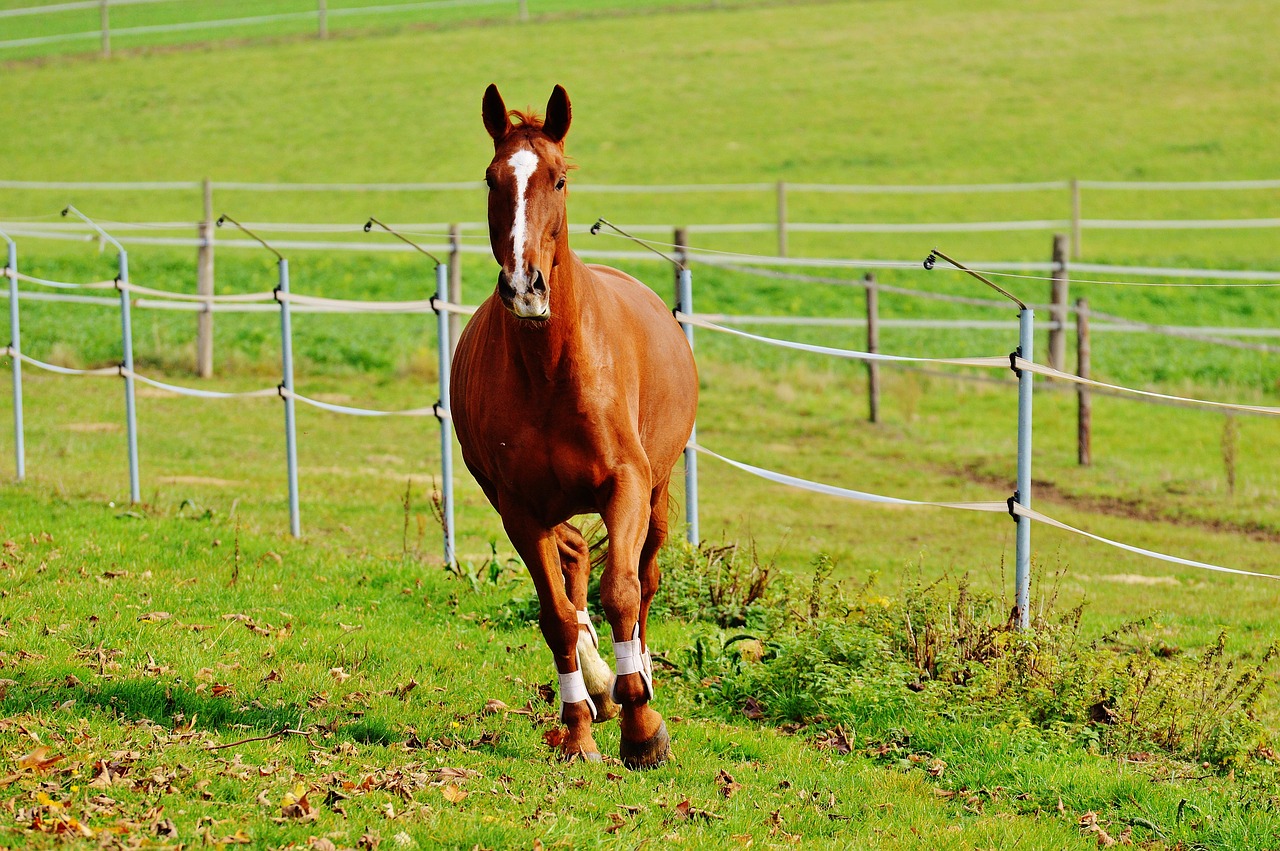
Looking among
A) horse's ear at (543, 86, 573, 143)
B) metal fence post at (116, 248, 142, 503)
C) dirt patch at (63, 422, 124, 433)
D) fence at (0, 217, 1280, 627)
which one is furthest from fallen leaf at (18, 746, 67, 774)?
dirt patch at (63, 422, 124, 433)

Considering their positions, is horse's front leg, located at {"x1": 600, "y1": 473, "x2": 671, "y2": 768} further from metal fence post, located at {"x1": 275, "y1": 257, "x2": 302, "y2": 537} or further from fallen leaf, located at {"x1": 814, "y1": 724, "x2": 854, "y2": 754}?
metal fence post, located at {"x1": 275, "y1": 257, "x2": 302, "y2": 537}

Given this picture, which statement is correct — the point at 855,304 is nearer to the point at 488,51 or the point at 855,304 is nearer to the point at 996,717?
the point at 996,717

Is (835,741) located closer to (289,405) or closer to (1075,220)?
(289,405)

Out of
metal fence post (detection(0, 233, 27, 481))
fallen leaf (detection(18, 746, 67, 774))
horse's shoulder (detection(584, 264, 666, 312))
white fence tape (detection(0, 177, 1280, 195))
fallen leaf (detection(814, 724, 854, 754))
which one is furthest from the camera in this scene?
white fence tape (detection(0, 177, 1280, 195))

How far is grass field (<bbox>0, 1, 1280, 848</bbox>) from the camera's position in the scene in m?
4.80

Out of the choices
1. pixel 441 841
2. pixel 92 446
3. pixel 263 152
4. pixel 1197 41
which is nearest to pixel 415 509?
pixel 92 446

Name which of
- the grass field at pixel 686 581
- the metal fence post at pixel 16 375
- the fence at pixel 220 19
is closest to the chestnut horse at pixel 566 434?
the grass field at pixel 686 581

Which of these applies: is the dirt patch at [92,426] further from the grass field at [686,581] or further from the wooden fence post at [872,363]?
the wooden fence post at [872,363]

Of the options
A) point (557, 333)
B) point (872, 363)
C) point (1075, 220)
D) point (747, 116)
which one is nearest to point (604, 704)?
point (557, 333)

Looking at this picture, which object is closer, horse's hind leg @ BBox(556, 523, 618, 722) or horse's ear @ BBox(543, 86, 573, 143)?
horse's ear @ BBox(543, 86, 573, 143)

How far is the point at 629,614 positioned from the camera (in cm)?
514

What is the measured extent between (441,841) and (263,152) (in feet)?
123

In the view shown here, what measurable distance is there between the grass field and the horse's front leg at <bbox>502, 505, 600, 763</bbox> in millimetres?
179

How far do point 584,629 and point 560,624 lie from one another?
1.50 feet
